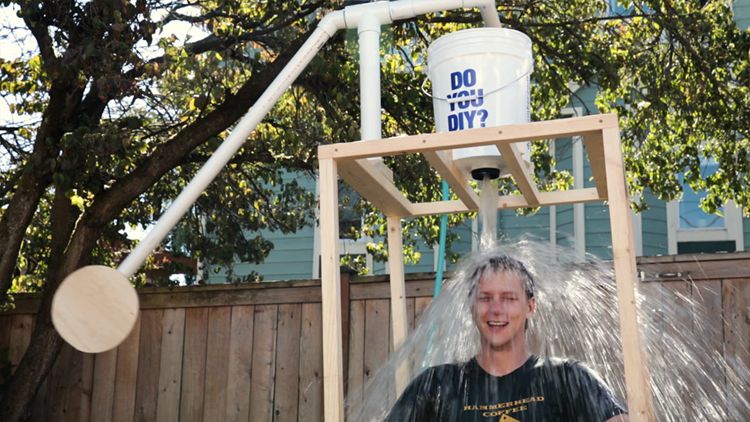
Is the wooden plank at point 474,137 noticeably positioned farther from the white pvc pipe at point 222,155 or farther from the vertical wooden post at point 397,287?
the vertical wooden post at point 397,287

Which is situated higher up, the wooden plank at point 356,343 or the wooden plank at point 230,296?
the wooden plank at point 230,296

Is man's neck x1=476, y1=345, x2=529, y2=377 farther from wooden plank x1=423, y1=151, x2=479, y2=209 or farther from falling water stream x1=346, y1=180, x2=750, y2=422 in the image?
wooden plank x1=423, y1=151, x2=479, y2=209

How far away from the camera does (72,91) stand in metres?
4.52

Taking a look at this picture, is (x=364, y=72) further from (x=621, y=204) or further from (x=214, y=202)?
(x=214, y=202)

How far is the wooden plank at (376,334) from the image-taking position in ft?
13.8

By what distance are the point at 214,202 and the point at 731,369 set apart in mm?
3590

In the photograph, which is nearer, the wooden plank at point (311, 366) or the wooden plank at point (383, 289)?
the wooden plank at point (383, 289)

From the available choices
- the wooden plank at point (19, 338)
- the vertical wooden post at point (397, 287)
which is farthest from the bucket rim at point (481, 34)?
the wooden plank at point (19, 338)

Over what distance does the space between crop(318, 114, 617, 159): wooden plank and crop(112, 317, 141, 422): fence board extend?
9.24ft

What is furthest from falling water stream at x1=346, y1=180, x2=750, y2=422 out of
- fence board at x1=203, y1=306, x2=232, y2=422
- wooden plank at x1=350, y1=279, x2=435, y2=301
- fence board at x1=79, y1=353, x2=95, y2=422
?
fence board at x1=79, y1=353, x2=95, y2=422

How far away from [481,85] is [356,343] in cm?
223

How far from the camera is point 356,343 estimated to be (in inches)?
168

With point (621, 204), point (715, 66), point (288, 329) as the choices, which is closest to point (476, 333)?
point (621, 204)

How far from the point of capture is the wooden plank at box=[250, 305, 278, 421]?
14.4 feet
